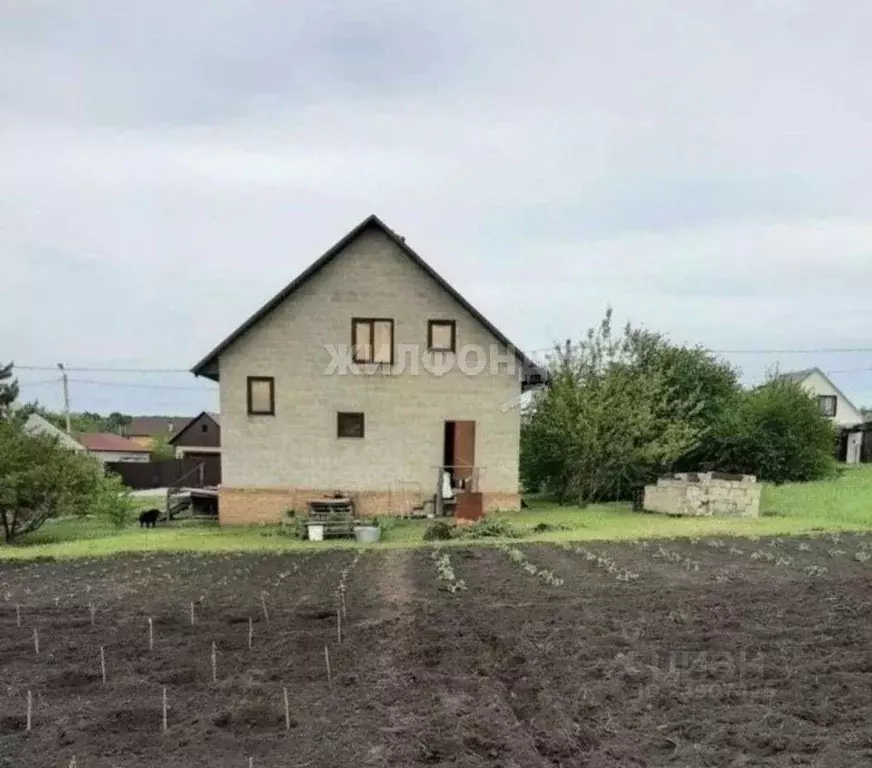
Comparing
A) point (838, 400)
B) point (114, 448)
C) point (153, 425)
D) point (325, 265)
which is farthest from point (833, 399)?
point (153, 425)

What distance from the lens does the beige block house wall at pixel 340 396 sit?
18.0m

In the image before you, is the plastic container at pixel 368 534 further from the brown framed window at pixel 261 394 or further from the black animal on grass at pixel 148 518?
the black animal on grass at pixel 148 518

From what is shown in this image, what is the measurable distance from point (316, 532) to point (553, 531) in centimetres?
509

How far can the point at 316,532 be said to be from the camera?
1543 cm

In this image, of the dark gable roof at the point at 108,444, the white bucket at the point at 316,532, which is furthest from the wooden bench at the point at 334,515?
the dark gable roof at the point at 108,444

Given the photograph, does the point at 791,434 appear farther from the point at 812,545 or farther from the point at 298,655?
the point at 298,655

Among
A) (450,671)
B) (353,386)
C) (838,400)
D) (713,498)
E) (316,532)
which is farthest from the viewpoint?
(838,400)

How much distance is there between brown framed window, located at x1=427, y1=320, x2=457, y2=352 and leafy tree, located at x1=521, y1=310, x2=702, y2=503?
12.9ft

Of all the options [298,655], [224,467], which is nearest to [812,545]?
[298,655]

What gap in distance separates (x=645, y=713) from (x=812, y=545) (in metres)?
9.35

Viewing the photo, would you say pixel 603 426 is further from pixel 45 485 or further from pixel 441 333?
pixel 45 485

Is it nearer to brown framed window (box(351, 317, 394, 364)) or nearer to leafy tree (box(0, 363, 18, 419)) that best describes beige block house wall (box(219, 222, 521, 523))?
brown framed window (box(351, 317, 394, 364))

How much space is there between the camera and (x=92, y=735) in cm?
480

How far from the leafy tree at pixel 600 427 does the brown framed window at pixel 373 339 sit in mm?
5304
